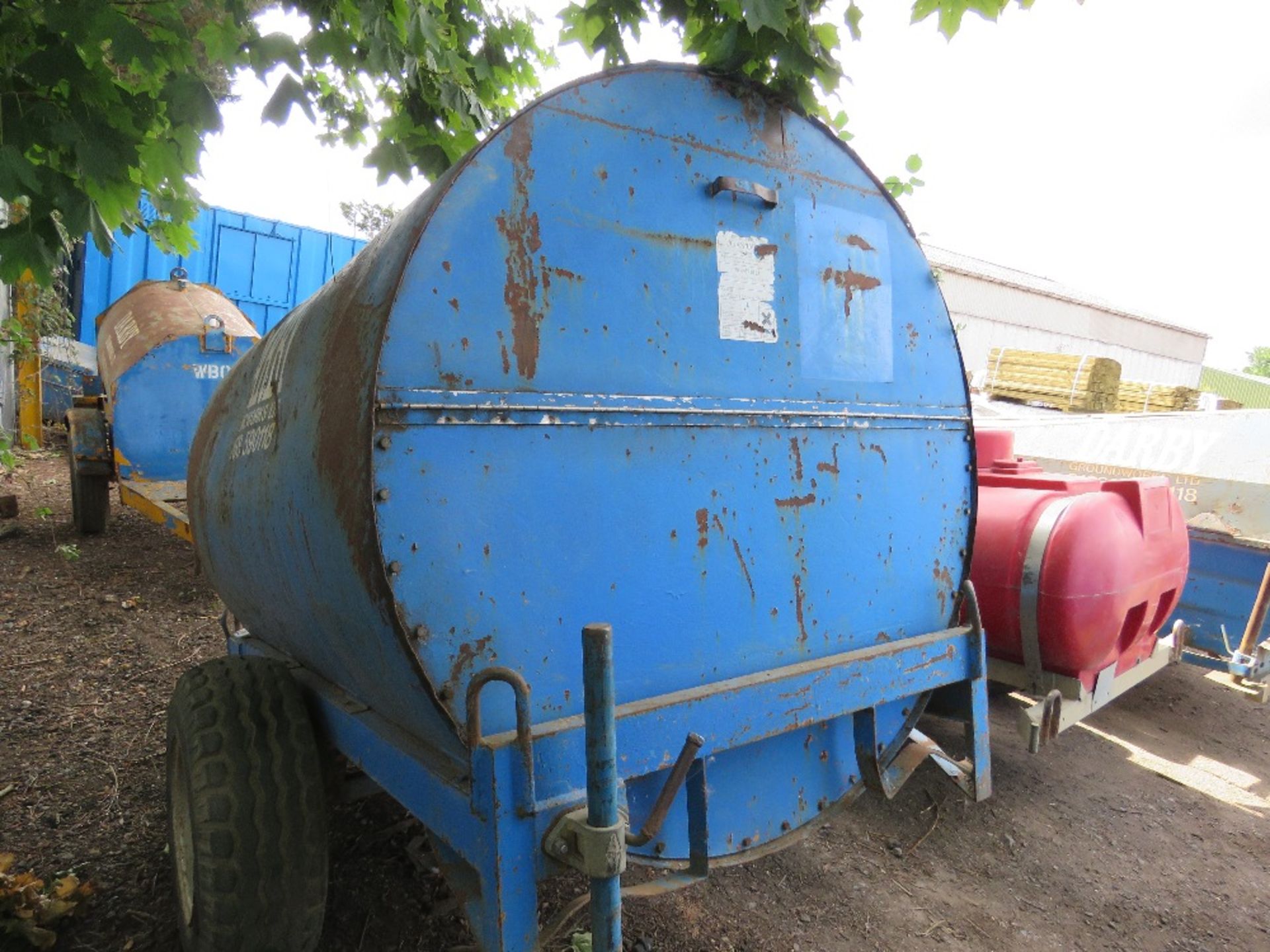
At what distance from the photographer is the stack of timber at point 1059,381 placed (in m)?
11.2

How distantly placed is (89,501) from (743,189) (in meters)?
7.04

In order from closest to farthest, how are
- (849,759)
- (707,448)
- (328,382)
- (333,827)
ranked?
1. (328,382)
2. (707,448)
3. (849,759)
4. (333,827)

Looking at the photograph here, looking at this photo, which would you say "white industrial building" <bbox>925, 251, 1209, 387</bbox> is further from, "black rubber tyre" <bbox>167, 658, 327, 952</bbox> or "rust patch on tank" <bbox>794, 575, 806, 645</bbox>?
"black rubber tyre" <bbox>167, 658, 327, 952</bbox>

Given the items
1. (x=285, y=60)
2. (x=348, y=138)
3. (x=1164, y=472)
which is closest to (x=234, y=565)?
(x=285, y=60)

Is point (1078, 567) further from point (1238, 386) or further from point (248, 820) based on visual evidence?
point (1238, 386)

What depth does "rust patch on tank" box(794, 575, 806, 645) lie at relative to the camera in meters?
2.33

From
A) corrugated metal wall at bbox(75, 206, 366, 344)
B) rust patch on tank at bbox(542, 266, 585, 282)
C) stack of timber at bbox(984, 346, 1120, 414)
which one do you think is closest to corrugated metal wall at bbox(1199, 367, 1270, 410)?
stack of timber at bbox(984, 346, 1120, 414)

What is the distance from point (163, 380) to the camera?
6.44m

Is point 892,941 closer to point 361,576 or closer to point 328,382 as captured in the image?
point 361,576

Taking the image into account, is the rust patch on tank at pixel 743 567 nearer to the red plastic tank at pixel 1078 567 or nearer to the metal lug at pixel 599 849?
the metal lug at pixel 599 849

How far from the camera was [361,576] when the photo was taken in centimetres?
173

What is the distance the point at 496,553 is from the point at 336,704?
0.81m

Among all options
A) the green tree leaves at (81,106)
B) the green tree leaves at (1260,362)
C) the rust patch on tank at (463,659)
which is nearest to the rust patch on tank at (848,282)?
the rust patch on tank at (463,659)

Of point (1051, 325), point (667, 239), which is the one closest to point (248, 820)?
point (667, 239)
